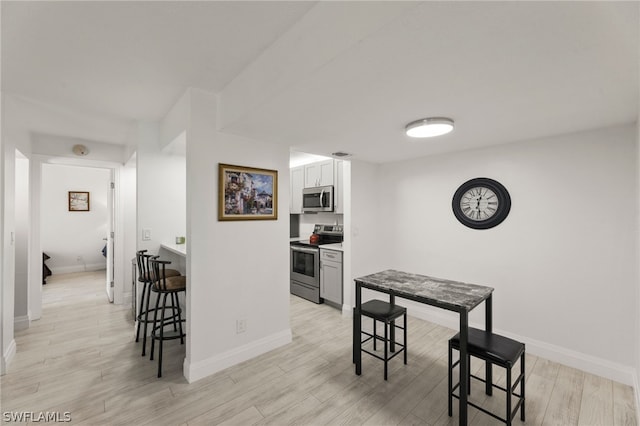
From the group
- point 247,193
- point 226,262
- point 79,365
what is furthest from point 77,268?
point 247,193

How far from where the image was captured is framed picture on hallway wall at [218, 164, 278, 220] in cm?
246

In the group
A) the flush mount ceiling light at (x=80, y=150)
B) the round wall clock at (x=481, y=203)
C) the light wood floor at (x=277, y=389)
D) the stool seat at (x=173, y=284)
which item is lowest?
the light wood floor at (x=277, y=389)

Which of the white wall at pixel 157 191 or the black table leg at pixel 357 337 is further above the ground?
the white wall at pixel 157 191

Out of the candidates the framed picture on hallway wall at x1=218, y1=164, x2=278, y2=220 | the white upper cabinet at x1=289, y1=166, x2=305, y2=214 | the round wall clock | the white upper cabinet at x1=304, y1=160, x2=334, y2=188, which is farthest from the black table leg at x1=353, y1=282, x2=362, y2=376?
the white upper cabinet at x1=289, y1=166, x2=305, y2=214

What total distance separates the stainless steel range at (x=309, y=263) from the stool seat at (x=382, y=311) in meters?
1.75

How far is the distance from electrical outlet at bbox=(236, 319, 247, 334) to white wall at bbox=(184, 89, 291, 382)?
3 cm

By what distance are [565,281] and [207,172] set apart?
11.1 feet

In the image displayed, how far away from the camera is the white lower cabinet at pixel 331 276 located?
3916 mm

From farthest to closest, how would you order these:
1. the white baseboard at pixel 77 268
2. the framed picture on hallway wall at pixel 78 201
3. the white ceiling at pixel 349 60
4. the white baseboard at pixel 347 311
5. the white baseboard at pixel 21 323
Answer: the framed picture on hallway wall at pixel 78 201 < the white baseboard at pixel 77 268 < the white baseboard at pixel 347 311 < the white baseboard at pixel 21 323 < the white ceiling at pixel 349 60

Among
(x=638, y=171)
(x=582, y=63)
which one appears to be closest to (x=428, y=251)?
(x=638, y=171)

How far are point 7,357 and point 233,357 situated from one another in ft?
6.47

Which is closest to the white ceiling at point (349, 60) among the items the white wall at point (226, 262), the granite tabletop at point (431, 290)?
the white wall at point (226, 262)

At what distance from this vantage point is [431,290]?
2.23 metres

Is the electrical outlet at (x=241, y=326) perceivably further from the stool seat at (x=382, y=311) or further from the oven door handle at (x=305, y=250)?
the oven door handle at (x=305, y=250)
